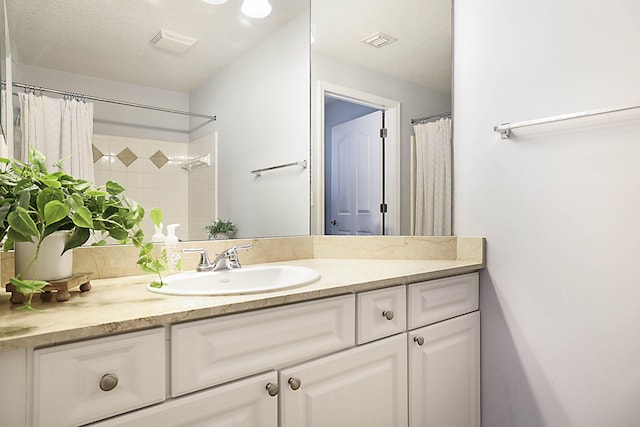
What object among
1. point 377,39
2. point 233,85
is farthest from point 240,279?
point 377,39

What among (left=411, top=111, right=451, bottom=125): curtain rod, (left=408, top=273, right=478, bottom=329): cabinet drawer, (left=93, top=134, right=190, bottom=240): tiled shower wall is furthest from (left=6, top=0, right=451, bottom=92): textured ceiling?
(left=408, top=273, right=478, bottom=329): cabinet drawer

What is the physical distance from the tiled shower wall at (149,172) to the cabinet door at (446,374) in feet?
3.07

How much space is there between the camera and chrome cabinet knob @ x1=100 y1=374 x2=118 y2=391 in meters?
0.80

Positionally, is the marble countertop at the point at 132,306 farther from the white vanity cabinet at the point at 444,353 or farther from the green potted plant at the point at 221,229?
the green potted plant at the point at 221,229

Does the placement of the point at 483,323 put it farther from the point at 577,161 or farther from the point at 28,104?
the point at 28,104

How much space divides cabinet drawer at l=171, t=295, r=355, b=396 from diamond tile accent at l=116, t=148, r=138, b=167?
27.7 inches

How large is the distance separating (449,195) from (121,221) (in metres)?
1.34

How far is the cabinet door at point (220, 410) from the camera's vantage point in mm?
853

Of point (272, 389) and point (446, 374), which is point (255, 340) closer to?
point (272, 389)

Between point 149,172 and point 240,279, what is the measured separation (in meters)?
0.48

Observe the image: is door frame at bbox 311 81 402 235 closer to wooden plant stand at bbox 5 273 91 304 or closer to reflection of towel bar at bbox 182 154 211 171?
reflection of towel bar at bbox 182 154 211 171

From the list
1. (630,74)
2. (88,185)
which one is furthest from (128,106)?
(630,74)

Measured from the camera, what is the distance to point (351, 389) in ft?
3.96

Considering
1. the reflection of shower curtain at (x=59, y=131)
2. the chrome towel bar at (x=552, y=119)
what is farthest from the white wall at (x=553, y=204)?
the reflection of shower curtain at (x=59, y=131)
